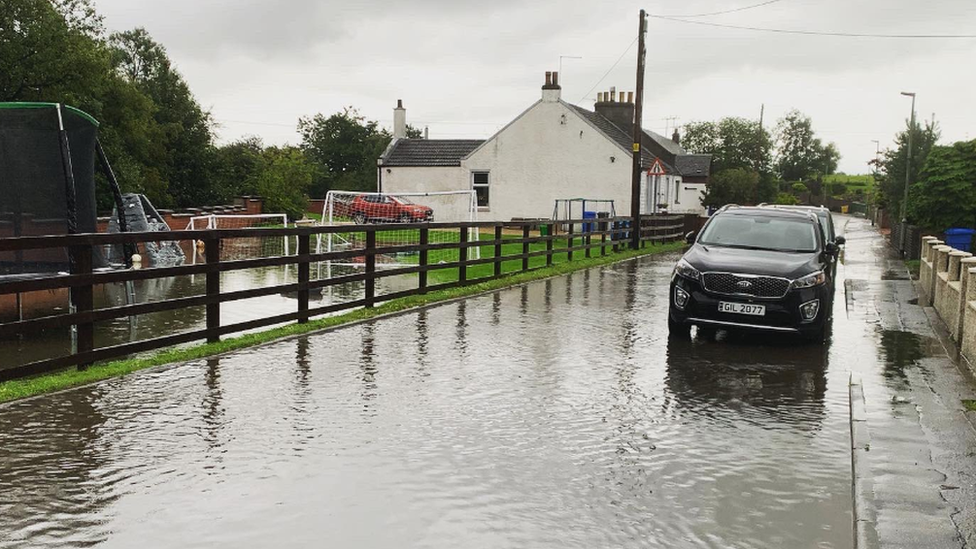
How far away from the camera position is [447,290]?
16047mm

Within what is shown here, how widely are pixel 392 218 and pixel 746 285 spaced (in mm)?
28148

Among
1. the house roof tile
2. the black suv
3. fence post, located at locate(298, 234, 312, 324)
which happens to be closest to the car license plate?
the black suv

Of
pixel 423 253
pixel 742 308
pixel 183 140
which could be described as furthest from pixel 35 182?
pixel 183 140

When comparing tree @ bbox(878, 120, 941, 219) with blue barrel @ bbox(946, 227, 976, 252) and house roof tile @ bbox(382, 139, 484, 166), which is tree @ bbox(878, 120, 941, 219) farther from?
house roof tile @ bbox(382, 139, 484, 166)

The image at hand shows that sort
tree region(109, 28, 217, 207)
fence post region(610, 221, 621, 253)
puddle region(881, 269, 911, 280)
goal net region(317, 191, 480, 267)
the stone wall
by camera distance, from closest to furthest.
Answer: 1. the stone wall
2. puddle region(881, 269, 911, 280)
3. goal net region(317, 191, 480, 267)
4. fence post region(610, 221, 621, 253)
5. tree region(109, 28, 217, 207)

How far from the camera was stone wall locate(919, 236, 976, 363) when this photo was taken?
10.1 metres

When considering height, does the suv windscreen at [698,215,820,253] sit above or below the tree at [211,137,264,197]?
below

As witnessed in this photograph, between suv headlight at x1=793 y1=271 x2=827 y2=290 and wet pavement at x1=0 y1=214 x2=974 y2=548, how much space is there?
0.94m

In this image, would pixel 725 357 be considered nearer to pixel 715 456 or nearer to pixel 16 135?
pixel 715 456

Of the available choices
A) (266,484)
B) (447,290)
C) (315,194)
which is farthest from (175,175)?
(266,484)

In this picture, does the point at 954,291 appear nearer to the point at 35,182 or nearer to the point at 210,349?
the point at 210,349

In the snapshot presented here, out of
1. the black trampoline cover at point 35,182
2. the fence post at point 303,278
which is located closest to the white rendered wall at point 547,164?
the fence post at point 303,278

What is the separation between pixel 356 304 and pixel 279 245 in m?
16.8

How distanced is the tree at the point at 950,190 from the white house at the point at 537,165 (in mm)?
16362
